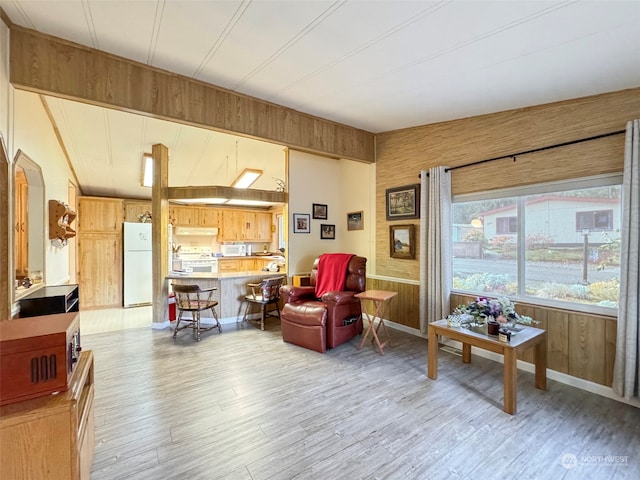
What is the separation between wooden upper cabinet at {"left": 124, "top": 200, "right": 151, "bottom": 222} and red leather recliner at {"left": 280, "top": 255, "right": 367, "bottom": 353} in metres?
4.32

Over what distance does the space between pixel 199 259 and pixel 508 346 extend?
6869mm

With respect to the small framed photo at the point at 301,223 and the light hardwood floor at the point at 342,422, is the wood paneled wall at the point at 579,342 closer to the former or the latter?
the light hardwood floor at the point at 342,422

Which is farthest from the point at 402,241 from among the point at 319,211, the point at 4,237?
the point at 4,237

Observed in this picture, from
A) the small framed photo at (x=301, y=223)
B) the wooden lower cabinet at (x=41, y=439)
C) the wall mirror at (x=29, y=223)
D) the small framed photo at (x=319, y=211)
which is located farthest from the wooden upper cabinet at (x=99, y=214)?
the wooden lower cabinet at (x=41, y=439)

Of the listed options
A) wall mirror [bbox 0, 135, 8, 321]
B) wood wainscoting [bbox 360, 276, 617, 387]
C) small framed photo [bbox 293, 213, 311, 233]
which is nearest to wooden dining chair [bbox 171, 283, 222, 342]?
small framed photo [bbox 293, 213, 311, 233]

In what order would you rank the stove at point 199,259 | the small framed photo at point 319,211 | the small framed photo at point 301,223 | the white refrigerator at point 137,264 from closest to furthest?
the small framed photo at point 301,223 < the small framed photo at point 319,211 < the white refrigerator at point 137,264 < the stove at point 199,259

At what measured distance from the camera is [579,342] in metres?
2.68

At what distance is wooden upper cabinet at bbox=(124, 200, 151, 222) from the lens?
6.21m

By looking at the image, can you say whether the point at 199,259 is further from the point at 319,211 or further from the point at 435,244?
the point at 435,244

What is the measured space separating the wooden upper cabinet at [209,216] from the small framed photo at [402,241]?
16.1 ft

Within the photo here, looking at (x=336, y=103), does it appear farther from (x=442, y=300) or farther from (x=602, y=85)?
(x=442, y=300)

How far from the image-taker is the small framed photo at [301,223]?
16.2ft

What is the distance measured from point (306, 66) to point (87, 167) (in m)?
4.65

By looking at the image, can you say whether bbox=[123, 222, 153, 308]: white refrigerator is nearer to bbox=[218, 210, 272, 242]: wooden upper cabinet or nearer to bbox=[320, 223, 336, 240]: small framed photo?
bbox=[218, 210, 272, 242]: wooden upper cabinet
